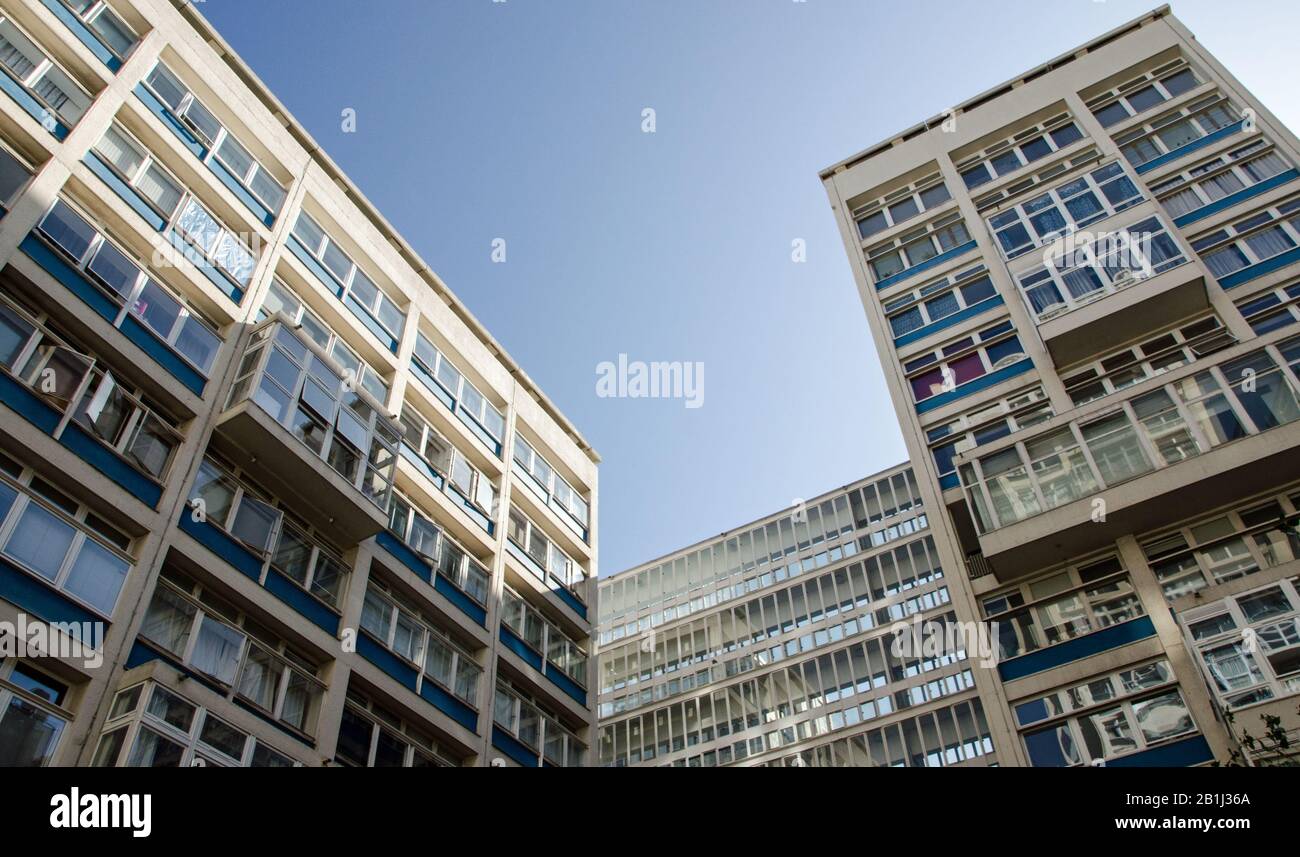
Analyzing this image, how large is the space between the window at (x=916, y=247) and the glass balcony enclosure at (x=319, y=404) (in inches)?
879

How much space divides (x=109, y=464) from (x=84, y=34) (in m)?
10.3

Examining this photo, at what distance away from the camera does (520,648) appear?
3081 centimetres

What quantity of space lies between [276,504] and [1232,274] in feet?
93.6

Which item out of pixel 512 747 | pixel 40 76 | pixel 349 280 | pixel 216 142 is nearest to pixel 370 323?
pixel 349 280

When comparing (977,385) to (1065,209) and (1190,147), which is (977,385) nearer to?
(1065,209)

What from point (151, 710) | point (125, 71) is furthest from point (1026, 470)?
point (125, 71)

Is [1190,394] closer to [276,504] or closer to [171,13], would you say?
[276,504]

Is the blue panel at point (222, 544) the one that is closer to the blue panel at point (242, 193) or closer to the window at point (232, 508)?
the window at point (232, 508)

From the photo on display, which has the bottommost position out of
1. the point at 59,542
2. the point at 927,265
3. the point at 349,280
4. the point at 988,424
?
the point at 59,542

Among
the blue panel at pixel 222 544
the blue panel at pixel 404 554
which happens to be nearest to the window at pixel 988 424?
the blue panel at pixel 404 554

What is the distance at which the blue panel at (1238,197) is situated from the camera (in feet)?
111

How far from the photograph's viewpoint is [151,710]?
1673 cm

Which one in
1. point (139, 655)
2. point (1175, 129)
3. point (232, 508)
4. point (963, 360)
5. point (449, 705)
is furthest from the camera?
point (1175, 129)

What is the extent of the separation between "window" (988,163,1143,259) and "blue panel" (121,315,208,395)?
87.8ft
